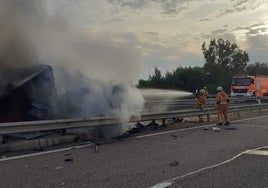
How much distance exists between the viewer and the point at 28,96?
11086 millimetres

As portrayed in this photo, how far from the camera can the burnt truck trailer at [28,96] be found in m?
10.9

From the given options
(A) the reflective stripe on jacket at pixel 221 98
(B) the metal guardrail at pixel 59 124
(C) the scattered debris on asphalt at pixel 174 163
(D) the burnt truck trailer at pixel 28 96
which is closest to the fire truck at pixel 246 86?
(A) the reflective stripe on jacket at pixel 221 98

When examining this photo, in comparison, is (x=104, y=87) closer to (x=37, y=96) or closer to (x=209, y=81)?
(x=37, y=96)

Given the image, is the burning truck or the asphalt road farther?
the burning truck

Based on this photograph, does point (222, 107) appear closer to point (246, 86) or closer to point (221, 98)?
point (221, 98)

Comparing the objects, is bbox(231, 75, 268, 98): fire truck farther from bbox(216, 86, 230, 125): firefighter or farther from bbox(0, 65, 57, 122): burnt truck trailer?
bbox(0, 65, 57, 122): burnt truck trailer

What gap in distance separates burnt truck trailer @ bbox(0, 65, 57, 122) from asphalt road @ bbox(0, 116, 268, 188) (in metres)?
2.46

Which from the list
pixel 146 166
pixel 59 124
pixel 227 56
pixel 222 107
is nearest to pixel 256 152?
pixel 146 166

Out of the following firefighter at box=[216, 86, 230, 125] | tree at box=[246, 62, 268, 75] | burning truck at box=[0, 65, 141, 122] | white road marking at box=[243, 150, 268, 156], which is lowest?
white road marking at box=[243, 150, 268, 156]

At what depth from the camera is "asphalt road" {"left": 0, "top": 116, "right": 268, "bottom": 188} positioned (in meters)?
5.72

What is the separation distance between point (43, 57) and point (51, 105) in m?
2.07

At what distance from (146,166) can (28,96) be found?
5411 mm

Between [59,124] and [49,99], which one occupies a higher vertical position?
[49,99]

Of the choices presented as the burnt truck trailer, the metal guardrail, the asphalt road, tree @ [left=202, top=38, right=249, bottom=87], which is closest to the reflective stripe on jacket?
the metal guardrail
